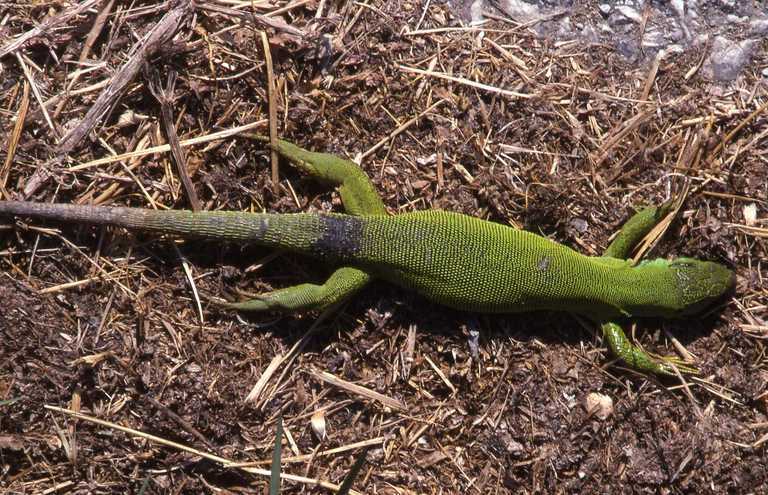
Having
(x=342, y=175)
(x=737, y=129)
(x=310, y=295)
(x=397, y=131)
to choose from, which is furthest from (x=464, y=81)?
(x=737, y=129)

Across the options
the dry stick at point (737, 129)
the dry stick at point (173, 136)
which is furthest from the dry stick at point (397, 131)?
the dry stick at point (737, 129)

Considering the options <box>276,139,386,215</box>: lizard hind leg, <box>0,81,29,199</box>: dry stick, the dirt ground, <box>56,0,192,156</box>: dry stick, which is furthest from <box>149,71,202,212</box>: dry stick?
<box>0,81,29,199</box>: dry stick

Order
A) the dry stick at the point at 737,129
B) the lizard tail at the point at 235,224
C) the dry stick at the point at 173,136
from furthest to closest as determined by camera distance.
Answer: the dry stick at the point at 737,129 → the dry stick at the point at 173,136 → the lizard tail at the point at 235,224


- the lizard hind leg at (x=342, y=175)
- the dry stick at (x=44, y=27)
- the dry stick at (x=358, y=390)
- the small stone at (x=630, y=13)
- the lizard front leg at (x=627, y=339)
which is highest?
the small stone at (x=630, y=13)

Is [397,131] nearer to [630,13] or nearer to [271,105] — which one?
[271,105]

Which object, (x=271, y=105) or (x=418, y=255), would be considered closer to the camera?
(x=418, y=255)

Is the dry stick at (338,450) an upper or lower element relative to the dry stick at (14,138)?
lower

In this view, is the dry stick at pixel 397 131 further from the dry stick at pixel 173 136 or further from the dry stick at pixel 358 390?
the dry stick at pixel 358 390
